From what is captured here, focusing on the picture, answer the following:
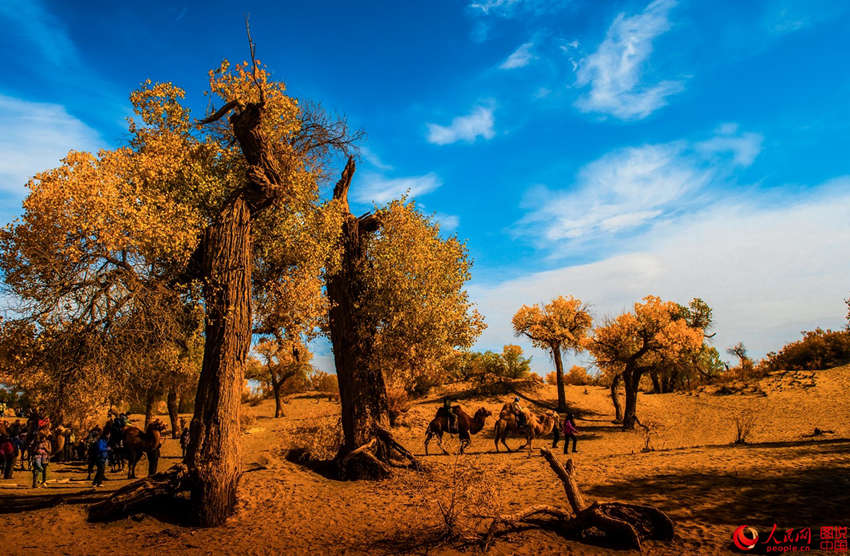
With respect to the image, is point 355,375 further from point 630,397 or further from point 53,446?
point 630,397

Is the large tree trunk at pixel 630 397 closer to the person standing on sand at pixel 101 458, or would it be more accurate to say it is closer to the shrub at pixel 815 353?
the shrub at pixel 815 353

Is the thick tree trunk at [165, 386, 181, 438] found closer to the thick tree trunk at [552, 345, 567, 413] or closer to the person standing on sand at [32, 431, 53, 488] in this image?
the person standing on sand at [32, 431, 53, 488]

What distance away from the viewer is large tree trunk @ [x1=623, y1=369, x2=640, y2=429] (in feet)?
85.6

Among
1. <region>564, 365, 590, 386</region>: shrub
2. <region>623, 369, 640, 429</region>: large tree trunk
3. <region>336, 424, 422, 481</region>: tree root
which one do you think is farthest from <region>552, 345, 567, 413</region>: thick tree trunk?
<region>336, 424, 422, 481</region>: tree root

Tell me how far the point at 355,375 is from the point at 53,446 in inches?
694

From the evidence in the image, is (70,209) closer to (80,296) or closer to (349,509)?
(80,296)

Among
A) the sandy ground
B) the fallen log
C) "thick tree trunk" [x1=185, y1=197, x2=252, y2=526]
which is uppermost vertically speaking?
"thick tree trunk" [x1=185, y1=197, x2=252, y2=526]

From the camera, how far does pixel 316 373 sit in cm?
4269

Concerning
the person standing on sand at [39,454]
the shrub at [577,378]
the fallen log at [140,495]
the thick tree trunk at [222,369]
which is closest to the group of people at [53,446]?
the person standing on sand at [39,454]

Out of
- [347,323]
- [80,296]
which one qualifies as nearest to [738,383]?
[347,323]

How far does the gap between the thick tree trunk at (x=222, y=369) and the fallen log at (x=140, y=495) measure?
504 mm

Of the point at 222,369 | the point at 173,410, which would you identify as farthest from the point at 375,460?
the point at 173,410

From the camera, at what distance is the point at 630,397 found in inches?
1040

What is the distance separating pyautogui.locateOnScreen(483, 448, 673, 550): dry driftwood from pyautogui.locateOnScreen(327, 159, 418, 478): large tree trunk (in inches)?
264
